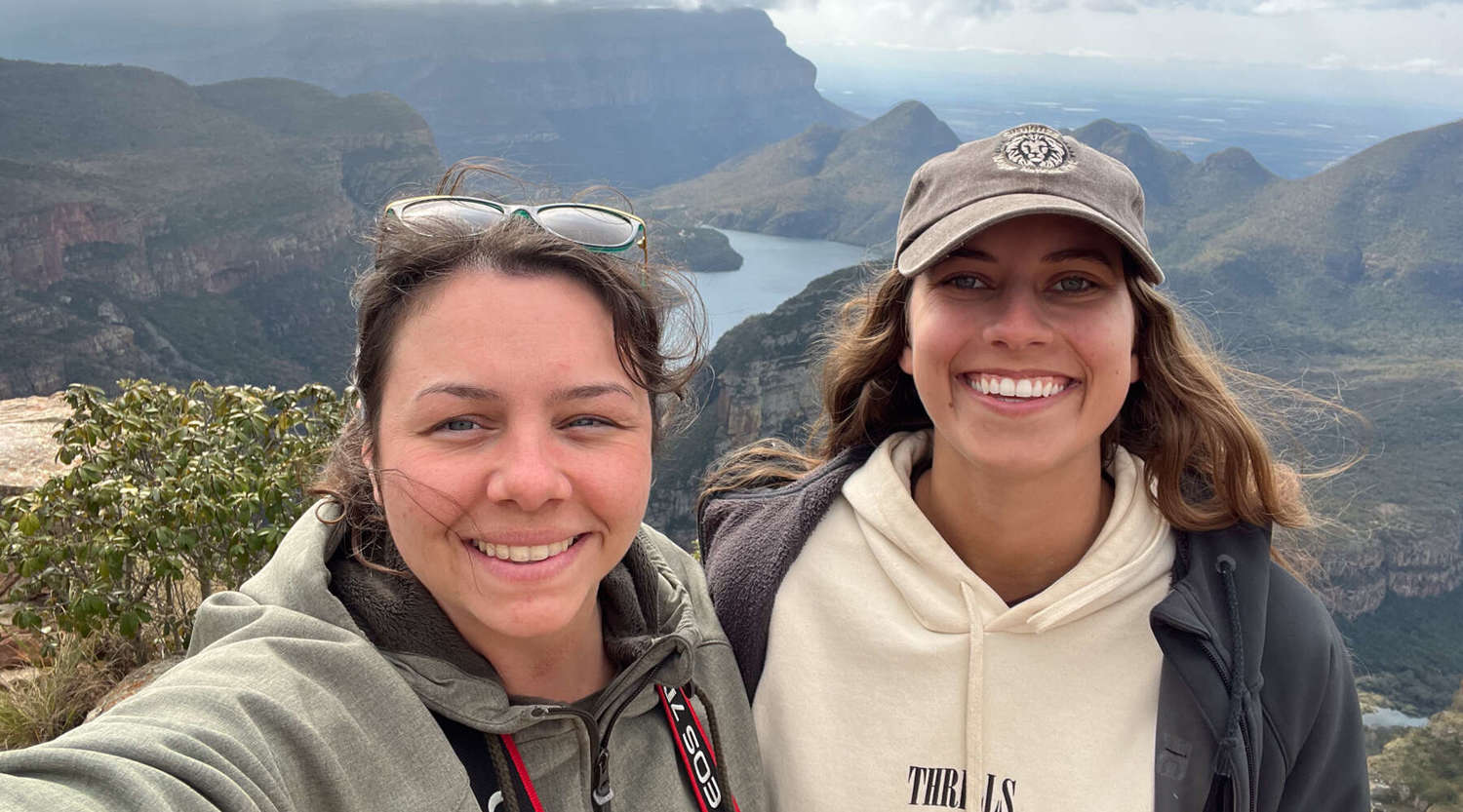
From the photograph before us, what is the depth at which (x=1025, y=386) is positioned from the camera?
93.7 inches

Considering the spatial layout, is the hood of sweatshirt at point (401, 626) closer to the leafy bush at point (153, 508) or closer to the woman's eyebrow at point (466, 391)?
the woman's eyebrow at point (466, 391)

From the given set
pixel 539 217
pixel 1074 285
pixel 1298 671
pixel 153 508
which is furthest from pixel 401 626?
pixel 153 508

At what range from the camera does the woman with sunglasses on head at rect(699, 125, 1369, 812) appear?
7.33 feet

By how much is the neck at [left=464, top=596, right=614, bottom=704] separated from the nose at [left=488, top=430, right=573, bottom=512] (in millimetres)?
346

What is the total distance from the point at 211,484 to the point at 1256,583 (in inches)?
185

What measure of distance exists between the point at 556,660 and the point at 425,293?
784mm

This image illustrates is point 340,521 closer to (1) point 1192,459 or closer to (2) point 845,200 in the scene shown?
(1) point 1192,459

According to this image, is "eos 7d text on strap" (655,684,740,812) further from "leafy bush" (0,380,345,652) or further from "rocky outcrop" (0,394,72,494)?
"rocky outcrop" (0,394,72,494)

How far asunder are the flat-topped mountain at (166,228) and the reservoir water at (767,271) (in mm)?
24041

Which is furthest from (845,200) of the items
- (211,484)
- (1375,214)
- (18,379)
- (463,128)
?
(211,484)

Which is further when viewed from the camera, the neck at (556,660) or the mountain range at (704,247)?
the mountain range at (704,247)

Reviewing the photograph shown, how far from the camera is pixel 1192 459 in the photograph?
2.68 m

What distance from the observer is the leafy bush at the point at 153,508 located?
4832 mm

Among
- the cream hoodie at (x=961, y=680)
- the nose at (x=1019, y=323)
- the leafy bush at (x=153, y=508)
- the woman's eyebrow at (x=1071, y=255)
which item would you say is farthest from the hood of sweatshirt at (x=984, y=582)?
the leafy bush at (x=153, y=508)
